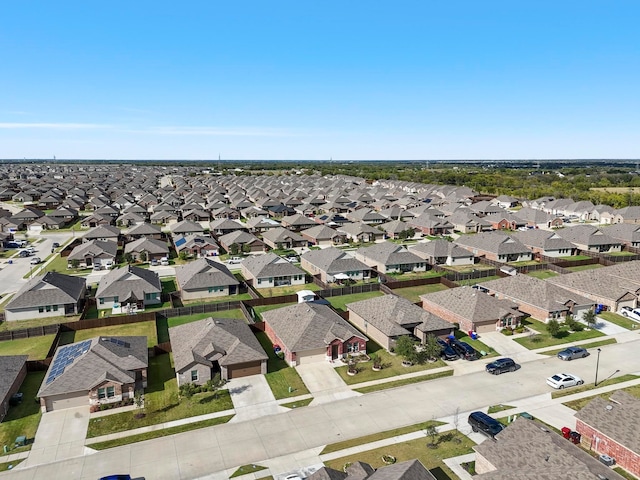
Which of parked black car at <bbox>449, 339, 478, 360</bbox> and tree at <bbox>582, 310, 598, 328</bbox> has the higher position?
tree at <bbox>582, 310, 598, 328</bbox>

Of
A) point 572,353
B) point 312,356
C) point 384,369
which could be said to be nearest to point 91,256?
point 312,356

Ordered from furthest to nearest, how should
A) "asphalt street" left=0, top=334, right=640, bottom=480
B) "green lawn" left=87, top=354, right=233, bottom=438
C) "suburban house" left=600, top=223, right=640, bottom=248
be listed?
1. "suburban house" left=600, top=223, right=640, bottom=248
2. "green lawn" left=87, top=354, right=233, bottom=438
3. "asphalt street" left=0, top=334, right=640, bottom=480

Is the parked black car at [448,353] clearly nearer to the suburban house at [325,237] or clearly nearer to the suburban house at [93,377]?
the suburban house at [93,377]

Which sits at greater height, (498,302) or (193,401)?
(498,302)

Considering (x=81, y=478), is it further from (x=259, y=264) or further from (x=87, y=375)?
(x=259, y=264)

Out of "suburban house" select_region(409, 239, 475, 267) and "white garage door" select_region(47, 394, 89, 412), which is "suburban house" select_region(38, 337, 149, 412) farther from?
"suburban house" select_region(409, 239, 475, 267)

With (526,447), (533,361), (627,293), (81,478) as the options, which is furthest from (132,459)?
(627,293)

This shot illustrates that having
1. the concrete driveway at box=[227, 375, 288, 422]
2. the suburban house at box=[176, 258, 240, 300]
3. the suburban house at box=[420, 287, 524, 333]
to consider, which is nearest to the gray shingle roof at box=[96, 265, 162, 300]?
the suburban house at box=[176, 258, 240, 300]
